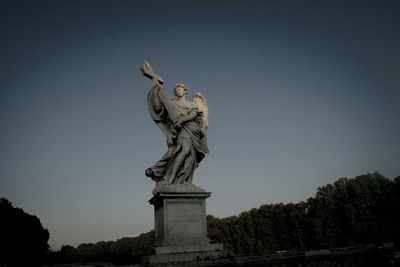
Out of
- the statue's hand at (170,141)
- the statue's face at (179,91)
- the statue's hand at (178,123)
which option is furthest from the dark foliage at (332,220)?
the statue's hand at (178,123)

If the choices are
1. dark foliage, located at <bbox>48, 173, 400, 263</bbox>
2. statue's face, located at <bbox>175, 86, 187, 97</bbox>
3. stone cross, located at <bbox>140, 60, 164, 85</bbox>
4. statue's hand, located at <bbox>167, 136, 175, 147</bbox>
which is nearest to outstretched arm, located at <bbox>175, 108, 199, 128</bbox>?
statue's hand, located at <bbox>167, 136, 175, 147</bbox>

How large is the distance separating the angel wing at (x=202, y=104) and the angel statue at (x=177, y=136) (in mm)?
29

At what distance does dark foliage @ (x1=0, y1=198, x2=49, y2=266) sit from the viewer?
131ft

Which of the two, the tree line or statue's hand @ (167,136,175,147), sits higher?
the tree line

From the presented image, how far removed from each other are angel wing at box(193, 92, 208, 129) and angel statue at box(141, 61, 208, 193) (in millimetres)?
29

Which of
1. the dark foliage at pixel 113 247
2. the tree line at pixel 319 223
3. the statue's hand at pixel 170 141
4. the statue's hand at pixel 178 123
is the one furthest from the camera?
the dark foliage at pixel 113 247

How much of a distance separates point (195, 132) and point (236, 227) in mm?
57081

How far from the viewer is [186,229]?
8.98 m

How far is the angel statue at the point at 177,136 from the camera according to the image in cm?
957

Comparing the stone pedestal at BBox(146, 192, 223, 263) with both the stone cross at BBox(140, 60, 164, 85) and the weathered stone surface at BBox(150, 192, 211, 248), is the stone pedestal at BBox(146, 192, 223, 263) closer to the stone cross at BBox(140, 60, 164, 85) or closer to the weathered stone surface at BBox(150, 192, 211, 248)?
the weathered stone surface at BBox(150, 192, 211, 248)

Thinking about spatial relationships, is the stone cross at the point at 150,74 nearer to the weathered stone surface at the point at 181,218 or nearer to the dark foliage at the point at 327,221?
the weathered stone surface at the point at 181,218

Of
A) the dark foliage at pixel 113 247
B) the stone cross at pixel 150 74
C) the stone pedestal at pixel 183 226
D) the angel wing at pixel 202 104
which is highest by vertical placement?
the dark foliage at pixel 113 247

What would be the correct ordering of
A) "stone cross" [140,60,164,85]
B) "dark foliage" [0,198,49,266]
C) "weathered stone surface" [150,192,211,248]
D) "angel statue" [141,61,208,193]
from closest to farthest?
"weathered stone surface" [150,192,211,248] < "angel statue" [141,61,208,193] < "stone cross" [140,60,164,85] < "dark foliage" [0,198,49,266]

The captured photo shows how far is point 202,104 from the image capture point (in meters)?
10.8
